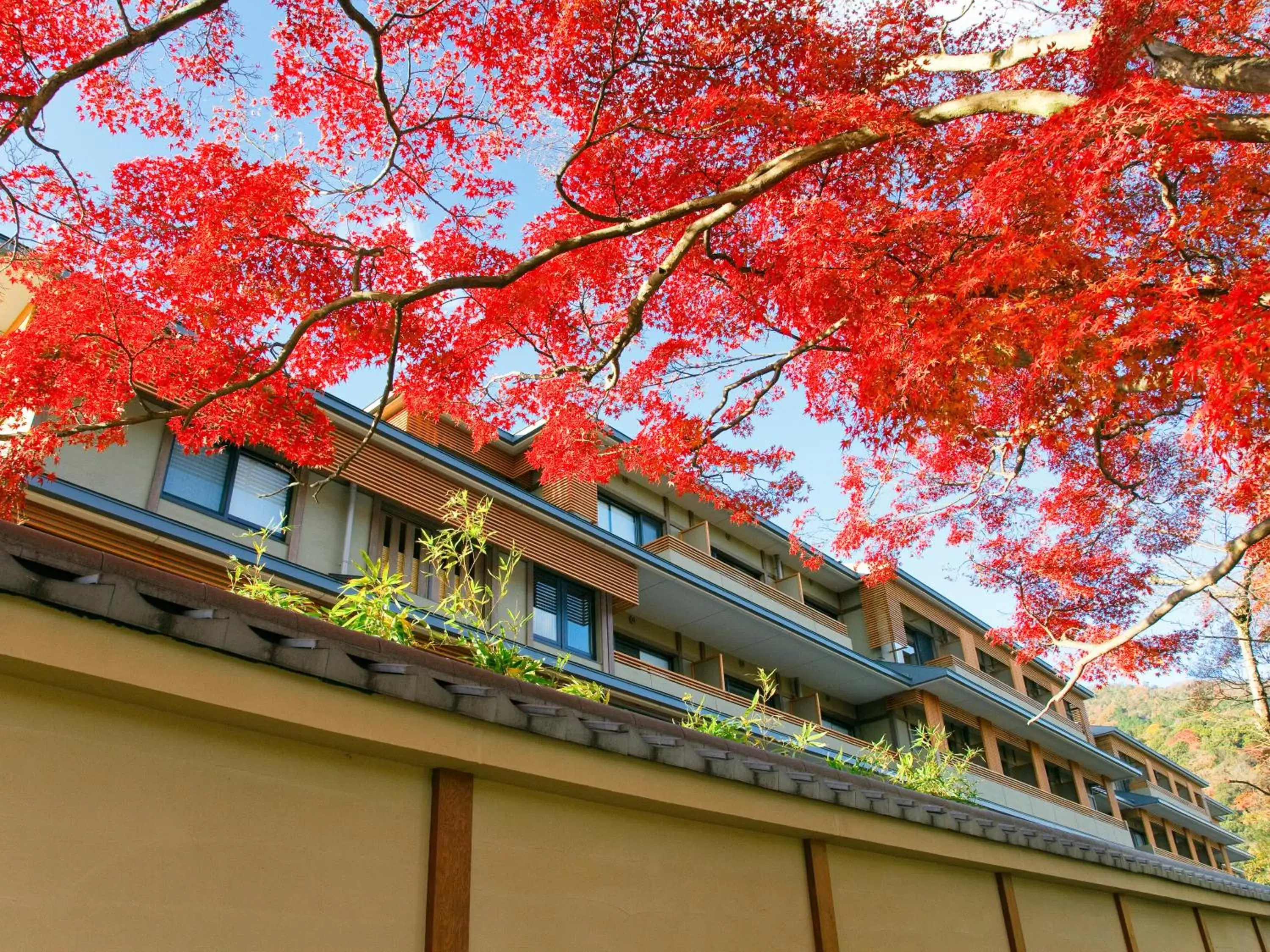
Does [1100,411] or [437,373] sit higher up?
Answer: [437,373]

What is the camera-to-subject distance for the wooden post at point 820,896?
5.70m

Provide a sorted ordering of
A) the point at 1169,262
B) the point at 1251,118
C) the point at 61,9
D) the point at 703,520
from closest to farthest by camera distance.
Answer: the point at 1251,118 < the point at 61,9 < the point at 1169,262 < the point at 703,520

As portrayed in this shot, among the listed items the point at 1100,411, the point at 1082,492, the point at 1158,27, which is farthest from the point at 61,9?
the point at 1082,492

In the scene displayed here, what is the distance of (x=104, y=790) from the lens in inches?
121

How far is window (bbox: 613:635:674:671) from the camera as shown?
22.4m

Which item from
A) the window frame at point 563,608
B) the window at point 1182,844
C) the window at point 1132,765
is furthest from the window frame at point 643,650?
the window at point 1182,844

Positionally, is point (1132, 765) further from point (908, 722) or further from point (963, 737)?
point (908, 722)

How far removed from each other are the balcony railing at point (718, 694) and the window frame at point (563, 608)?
2.41 feet

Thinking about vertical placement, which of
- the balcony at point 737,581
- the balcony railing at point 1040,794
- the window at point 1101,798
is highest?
the balcony at point 737,581

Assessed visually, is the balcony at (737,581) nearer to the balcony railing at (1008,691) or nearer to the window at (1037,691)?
the balcony railing at (1008,691)

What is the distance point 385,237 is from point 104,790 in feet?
26.5

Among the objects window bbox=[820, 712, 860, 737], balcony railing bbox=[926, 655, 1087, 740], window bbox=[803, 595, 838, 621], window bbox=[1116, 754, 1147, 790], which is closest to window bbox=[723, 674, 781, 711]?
window bbox=[820, 712, 860, 737]

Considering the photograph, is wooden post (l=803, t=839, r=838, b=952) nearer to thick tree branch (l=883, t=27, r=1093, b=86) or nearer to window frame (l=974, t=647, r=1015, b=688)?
thick tree branch (l=883, t=27, r=1093, b=86)

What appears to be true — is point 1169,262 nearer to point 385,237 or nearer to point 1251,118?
point 1251,118
